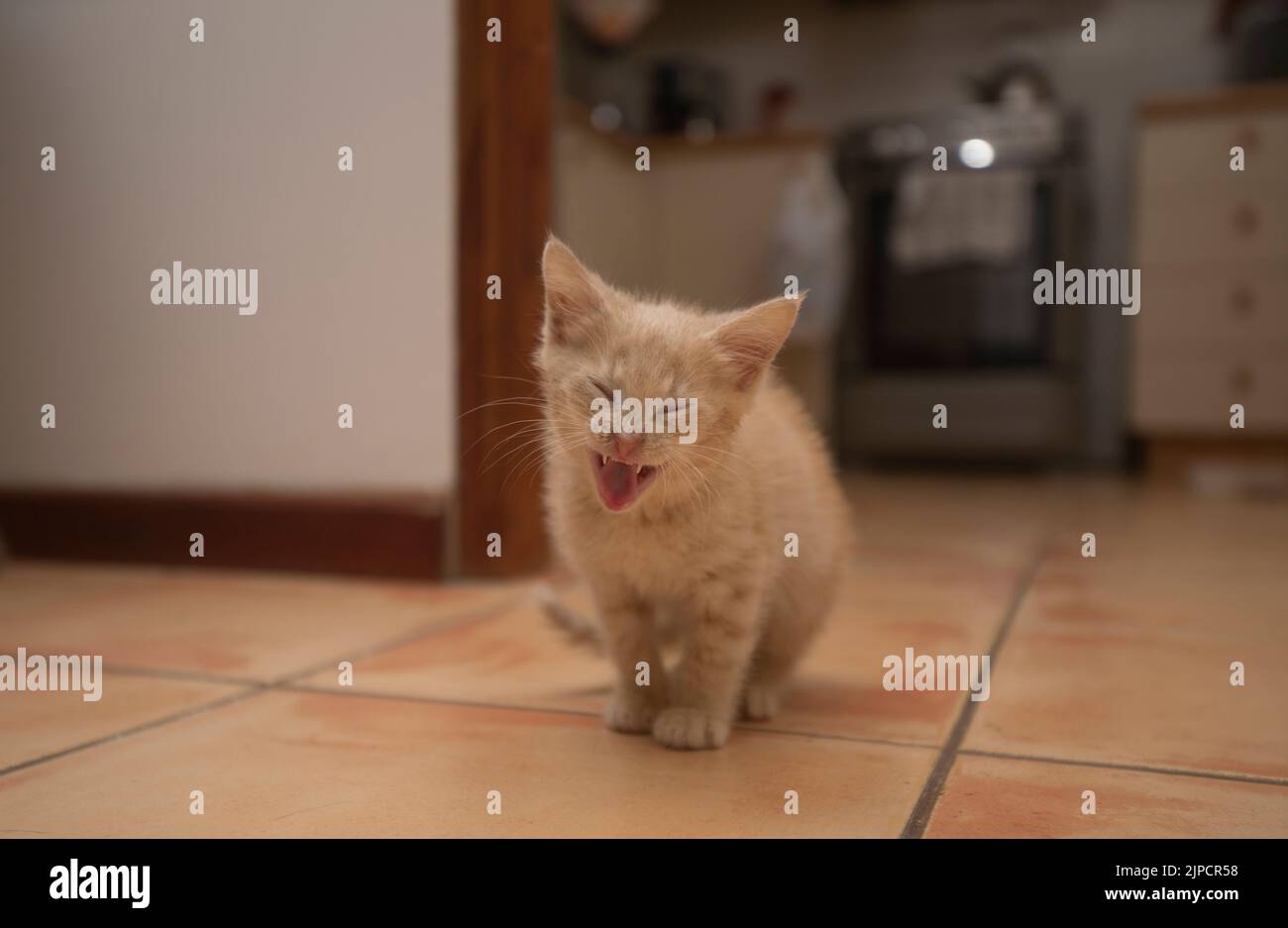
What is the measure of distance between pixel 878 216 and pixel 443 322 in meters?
3.69

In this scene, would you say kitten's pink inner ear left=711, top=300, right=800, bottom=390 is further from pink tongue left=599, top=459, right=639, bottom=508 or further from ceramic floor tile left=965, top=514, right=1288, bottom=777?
ceramic floor tile left=965, top=514, right=1288, bottom=777

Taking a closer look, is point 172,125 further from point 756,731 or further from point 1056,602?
point 1056,602

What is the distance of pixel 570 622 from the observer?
1.51 m

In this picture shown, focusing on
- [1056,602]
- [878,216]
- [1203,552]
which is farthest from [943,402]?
[1056,602]

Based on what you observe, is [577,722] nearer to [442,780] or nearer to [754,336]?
[442,780]

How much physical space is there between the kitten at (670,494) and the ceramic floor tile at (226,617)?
533mm

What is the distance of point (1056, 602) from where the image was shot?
6.80 ft

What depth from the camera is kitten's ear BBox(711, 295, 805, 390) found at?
120 centimetres

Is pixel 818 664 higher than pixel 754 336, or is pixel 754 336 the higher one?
pixel 754 336

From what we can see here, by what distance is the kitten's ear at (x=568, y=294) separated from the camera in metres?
1.23

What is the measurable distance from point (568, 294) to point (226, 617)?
100cm

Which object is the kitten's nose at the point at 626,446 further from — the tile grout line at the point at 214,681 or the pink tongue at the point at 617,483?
the tile grout line at the point at 214,681

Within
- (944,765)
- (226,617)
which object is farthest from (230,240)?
(944,765)

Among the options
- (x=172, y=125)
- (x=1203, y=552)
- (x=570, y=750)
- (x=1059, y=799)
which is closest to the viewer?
(x=1059, y=799)
